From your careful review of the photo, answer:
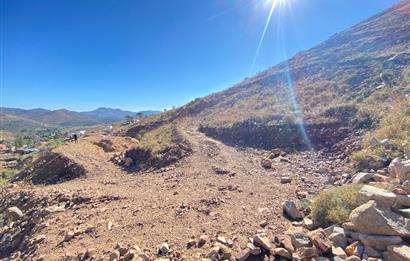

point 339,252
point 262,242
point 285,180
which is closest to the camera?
point 339,252

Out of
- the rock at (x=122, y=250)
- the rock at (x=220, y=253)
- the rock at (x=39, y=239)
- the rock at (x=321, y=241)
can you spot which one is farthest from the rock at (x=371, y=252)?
the rock at (x=39, y=239)

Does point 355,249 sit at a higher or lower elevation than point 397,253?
lower

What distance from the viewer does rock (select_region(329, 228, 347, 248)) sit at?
3.94 meters

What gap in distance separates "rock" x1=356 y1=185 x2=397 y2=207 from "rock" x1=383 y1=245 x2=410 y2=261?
30.7 inches

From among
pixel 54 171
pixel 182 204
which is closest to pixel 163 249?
pixel 182 204

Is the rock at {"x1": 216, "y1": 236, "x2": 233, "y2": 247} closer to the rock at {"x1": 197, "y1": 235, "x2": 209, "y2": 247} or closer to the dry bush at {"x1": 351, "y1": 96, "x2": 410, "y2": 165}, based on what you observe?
the rock at {"x1": 197, "y1": 235, "x2": 209, "y2": 247}

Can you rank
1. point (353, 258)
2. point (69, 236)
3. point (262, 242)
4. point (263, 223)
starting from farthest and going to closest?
point (69, 236)
point (263, 223)
point (262, 242)
point (353, 258)

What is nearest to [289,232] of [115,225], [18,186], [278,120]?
[115,225]

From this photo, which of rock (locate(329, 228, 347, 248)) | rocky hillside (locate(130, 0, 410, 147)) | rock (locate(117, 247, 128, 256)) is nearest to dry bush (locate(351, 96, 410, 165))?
rocky hillside (locate(130, 0, 410, 147))

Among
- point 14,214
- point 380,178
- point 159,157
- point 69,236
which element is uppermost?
point 380,178

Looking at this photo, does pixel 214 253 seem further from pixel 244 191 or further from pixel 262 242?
pixel 244 191

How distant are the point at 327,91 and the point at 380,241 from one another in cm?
1469

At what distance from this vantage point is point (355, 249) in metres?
3.70

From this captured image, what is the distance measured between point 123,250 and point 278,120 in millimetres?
11322
